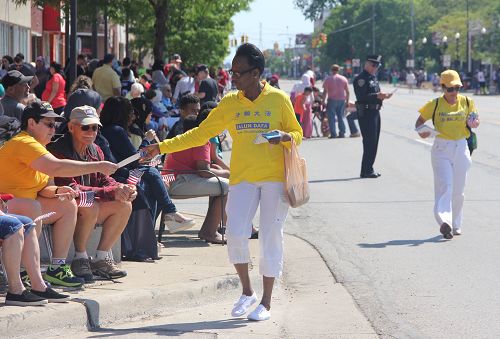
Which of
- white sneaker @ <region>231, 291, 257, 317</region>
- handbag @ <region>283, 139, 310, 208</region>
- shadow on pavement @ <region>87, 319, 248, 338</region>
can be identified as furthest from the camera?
white sneaker @ <region>231, 291, 257, 317</region>

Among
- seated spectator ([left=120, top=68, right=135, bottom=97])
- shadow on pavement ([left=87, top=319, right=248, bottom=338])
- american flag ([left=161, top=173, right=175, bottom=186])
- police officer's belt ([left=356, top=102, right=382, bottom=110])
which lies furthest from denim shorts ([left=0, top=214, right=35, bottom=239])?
seated spectator ([left=120, top=68, right=135, bottom=97])

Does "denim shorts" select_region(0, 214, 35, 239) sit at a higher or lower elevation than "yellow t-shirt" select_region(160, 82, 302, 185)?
lower

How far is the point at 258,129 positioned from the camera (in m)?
8.23

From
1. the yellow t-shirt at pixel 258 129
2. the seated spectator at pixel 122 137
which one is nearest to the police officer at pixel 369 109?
the seated spectator at pixel 122 137

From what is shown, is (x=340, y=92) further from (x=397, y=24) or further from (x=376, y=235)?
(x=397, y=24)

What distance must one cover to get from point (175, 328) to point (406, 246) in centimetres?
432

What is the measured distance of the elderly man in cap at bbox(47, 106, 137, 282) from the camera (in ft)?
29.5

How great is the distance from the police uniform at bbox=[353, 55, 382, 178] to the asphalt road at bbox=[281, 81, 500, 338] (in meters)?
0.33

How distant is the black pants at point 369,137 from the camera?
63.1ft

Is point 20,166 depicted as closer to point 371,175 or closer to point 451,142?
point 451,142

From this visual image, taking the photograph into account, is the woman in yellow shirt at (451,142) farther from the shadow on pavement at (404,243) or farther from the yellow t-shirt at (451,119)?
the shadow on pavement at (404,243)

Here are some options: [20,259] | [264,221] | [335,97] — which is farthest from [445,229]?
[335,97]

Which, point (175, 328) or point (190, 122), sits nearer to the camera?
point (175, 328)

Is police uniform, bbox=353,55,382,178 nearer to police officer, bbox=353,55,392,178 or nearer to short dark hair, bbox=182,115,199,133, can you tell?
police officer, bbox=353,55,392,178
